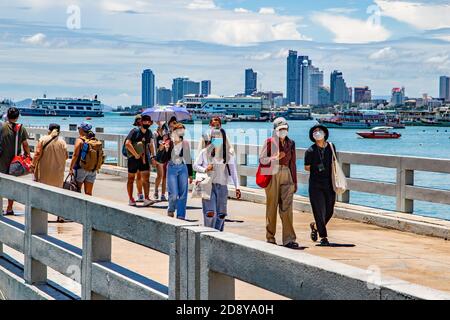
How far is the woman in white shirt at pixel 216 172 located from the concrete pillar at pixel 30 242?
12.9ft

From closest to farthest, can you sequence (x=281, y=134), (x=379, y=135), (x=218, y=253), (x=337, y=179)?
(x=218, y=253) → (x=281, y=134) → (x=337, y=179) → (x=379, y=135)

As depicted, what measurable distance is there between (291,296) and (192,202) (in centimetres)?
1420

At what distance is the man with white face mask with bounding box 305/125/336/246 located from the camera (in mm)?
13266

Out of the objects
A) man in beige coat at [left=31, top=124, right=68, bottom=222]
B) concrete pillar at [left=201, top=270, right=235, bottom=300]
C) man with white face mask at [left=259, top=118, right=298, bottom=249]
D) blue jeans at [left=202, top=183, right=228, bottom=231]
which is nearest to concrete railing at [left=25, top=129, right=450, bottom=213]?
man with white face mask at [left=259, top=118, right=298, bottom=249]

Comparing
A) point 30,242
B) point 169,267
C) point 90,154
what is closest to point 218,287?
point 169,267

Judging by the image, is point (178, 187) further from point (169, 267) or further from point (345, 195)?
point (169, 267)

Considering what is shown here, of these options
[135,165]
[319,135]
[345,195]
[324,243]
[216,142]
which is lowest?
[324,243]

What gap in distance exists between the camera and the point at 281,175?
12.8m

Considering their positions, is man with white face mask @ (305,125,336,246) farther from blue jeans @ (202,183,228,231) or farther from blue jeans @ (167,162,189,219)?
blue jeans @ (167,162,189,219)

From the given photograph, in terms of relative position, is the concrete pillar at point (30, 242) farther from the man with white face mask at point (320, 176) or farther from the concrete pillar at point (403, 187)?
the concrete pillar at point (403, 187)

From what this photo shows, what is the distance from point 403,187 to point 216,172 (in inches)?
158

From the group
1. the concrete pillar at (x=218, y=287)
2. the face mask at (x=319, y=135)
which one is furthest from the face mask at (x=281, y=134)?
the concrete pillar at (x=218, y=287)

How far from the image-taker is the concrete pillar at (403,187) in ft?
51.6
